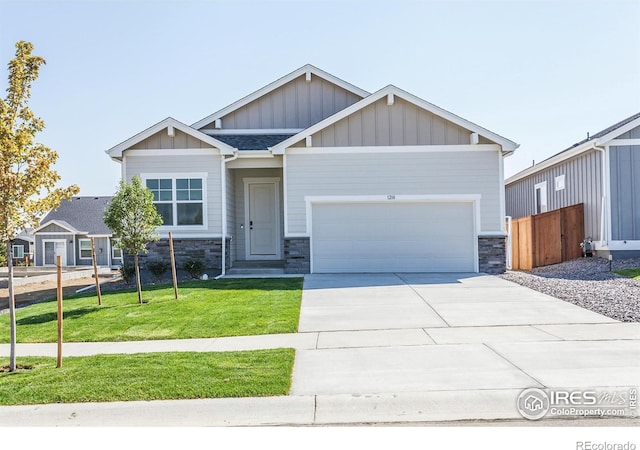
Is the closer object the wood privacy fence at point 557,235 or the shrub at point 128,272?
the shrub at point 128,272

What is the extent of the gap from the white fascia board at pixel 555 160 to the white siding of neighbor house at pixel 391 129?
4.17 m

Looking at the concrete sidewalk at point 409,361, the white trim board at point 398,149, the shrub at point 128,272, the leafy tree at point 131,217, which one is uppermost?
the white trim board at point 398,149

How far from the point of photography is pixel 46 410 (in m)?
4.99

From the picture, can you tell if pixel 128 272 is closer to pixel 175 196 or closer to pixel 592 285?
pixel 175 196

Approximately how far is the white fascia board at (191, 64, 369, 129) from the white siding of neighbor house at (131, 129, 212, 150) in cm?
263

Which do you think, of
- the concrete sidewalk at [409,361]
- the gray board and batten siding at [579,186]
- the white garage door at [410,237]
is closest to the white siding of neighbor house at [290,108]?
the white garage door at [410,237]

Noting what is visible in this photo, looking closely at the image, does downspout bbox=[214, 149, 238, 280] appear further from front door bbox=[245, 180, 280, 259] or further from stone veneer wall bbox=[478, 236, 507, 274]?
stone veneer wall bbox=[478, 236, 507, 274]

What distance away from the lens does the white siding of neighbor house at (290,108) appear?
17.9m

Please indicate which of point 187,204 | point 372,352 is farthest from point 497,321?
point 187,204

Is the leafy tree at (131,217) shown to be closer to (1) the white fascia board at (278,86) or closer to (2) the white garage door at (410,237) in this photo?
(2) the white garage door at (410,237)

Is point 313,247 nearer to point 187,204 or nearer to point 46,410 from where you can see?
point 187,204

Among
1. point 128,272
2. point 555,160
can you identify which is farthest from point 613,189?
point 128,272

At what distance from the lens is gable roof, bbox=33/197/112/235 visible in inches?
1324

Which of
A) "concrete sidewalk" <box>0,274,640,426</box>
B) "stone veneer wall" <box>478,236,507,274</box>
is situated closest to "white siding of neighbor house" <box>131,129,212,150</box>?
"concrete sidewalk" <box>0,274,640,426</box>
